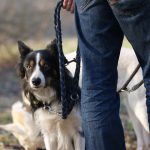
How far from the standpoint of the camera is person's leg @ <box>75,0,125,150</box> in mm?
3650

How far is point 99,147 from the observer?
3.89m

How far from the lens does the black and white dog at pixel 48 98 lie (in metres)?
5.60

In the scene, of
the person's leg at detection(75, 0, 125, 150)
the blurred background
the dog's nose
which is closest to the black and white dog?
the dog's nose

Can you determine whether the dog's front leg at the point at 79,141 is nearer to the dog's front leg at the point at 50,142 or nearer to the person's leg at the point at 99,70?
the dog's front leg at the point at 50,142

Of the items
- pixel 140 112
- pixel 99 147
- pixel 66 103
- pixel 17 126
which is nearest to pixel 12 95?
pixel 17 126

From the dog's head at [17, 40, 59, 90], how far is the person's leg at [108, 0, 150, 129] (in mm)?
2057

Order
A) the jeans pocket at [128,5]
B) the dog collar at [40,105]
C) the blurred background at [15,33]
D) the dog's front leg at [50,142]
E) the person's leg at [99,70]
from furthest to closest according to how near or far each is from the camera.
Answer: the blurred background at [15,33], the dog's front leg at [50,142], the dog collar at [40,105], the person's leg at [99,70], the jeans pocket at [128,5]

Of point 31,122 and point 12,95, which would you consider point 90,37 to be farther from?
point 12,95

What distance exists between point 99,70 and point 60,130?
2122 millimetres

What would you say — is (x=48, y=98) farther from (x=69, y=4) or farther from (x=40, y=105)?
(x=69, y=4)

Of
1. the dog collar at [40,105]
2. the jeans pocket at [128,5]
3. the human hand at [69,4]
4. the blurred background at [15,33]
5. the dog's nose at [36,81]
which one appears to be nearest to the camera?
the jeans pocket at [128,5]

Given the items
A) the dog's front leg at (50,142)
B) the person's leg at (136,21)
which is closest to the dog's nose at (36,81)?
the dog's front leg at (50,142)

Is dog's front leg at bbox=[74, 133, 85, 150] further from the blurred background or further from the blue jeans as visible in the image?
the blurred background

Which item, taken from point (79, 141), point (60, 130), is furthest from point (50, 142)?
point (79, 141)
